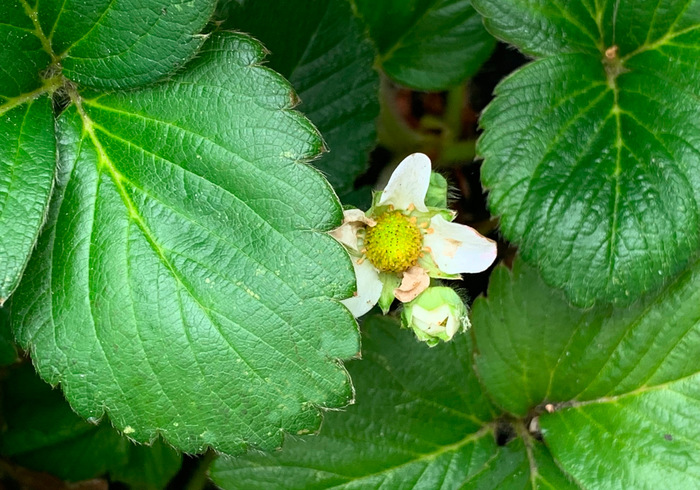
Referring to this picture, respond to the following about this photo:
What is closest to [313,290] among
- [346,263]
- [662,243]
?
[346,263]

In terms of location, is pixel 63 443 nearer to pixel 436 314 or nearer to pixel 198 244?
pixel 198 244

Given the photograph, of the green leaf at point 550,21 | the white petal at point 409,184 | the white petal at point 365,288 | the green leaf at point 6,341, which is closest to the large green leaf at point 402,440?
the white petal at point 365,288

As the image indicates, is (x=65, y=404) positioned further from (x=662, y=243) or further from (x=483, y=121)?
(x=662, y=243)

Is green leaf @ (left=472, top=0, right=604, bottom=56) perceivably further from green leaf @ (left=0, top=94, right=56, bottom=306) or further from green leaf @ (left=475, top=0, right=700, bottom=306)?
green leaf @ (left=0, top=94, right=56, bottom=306)

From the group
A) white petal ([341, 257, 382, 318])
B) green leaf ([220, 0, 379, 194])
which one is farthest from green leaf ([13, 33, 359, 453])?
green leaf ([220, 0, 379, 194])


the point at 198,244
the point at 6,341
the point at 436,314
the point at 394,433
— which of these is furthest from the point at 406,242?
the point at 6,341

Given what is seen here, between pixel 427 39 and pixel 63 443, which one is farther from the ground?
pixel 427 39
